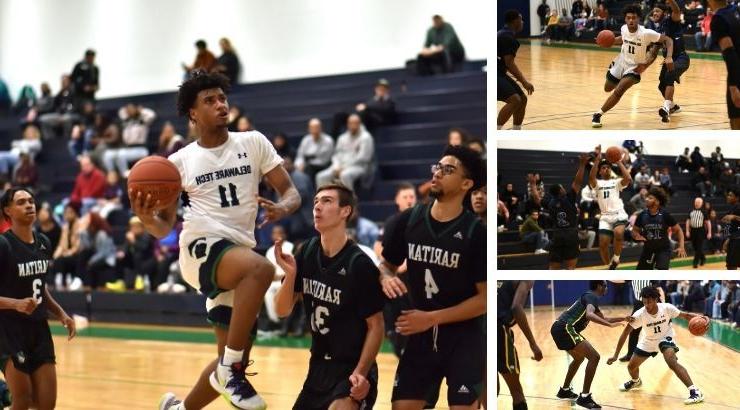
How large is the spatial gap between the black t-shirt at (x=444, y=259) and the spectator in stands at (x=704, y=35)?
1.34 meters

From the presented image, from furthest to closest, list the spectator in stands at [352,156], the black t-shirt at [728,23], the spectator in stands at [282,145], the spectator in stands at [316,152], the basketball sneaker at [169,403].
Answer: the spectator in stands at [282,145] → the spectator in stands at [316,152] → the spectator in stands at [352,156] → the basketball sneaker at [169,403] → the black t-shirt at [728,23]

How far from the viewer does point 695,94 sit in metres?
4.18

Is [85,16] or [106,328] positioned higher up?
[85,16]

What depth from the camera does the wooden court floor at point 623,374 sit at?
421 cm

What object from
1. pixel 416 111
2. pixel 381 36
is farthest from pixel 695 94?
pixel 381 36

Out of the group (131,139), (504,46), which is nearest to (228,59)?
(131,139)

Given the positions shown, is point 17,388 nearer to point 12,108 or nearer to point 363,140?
point 363,140

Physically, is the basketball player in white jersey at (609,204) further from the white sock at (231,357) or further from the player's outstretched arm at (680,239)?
the white sock at (231,357)

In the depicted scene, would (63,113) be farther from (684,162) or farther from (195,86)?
(684,162)

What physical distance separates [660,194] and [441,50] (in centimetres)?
1122

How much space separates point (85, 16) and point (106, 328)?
9.03m

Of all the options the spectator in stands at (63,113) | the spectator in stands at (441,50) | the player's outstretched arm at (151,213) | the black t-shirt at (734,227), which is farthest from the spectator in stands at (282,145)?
the black t-shirt at (734,227)

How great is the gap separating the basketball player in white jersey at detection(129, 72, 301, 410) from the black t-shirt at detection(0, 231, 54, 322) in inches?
43.5

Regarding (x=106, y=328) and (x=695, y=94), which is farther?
(x=106, y=328)
